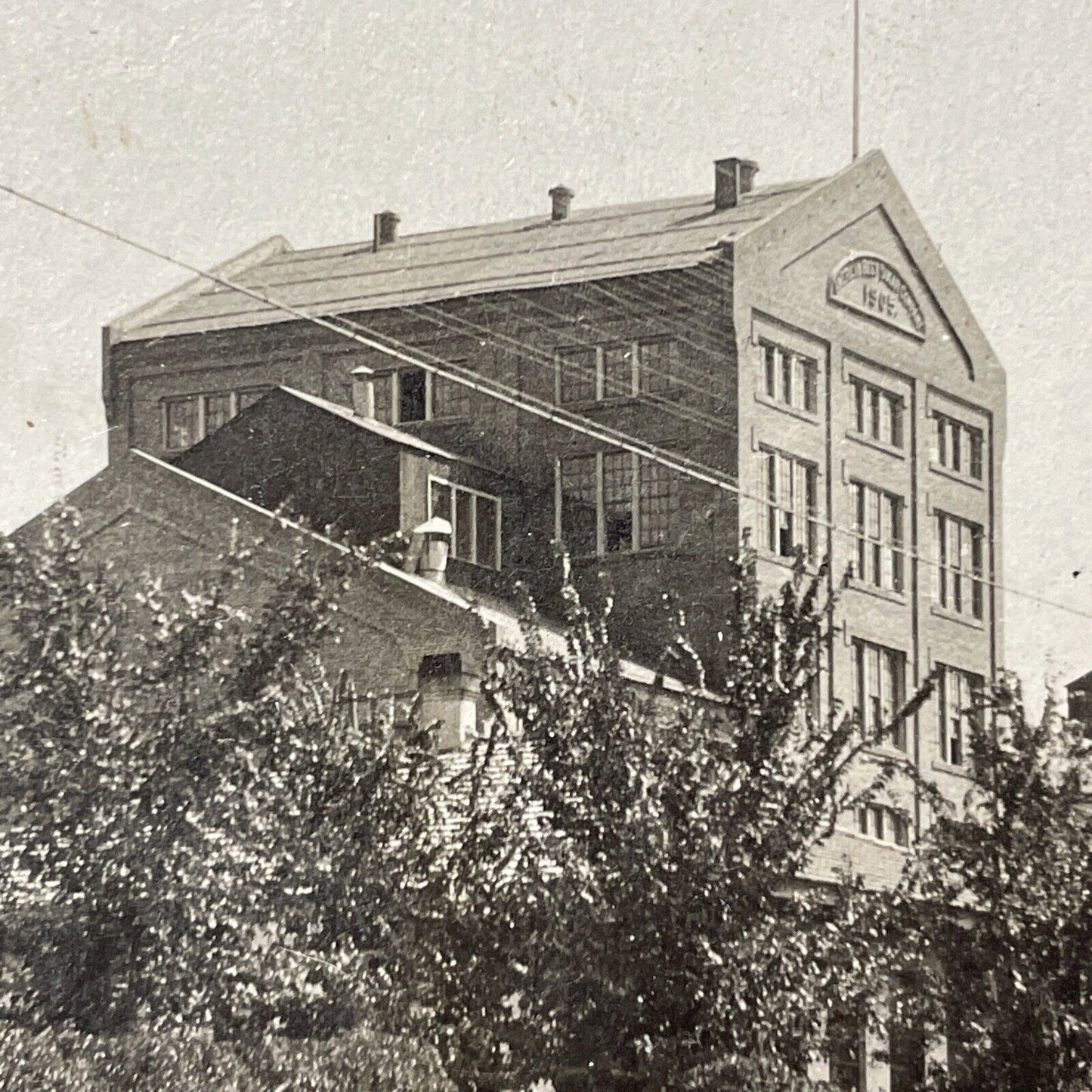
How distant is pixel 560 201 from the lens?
51219mm

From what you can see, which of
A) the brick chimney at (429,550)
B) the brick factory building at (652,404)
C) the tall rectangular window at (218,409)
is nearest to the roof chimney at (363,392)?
the brick factory building at (652,404)

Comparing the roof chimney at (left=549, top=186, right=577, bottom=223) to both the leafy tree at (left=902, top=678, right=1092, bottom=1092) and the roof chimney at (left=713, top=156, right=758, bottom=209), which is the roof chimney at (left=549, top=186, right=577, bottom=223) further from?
the leafy tree at (left=902, top=678, right=1092, bottom=1092)

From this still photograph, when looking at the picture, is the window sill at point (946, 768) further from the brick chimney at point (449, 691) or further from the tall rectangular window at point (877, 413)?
the brick chimney at point (449, 691)

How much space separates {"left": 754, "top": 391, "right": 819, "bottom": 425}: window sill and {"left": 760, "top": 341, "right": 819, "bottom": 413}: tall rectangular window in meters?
0.06

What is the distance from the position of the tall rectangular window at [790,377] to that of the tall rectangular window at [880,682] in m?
5.37

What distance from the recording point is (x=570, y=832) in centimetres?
2278

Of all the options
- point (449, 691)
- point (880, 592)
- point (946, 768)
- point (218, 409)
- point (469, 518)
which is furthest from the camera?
point (946, 768)

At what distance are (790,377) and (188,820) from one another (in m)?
29.9

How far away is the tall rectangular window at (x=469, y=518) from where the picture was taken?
4393 centimetres

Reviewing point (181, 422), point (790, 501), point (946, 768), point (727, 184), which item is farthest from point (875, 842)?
point (181, 422)

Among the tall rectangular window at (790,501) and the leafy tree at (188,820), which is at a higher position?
the tall rectangular window at (790,501)

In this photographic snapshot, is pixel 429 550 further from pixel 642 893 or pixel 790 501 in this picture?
pixel 642 893

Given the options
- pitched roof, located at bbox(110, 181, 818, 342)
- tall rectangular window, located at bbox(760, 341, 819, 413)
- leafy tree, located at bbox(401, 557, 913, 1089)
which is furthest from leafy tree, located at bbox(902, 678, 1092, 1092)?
pitched roof, located at bbox(110, 181, 818, 342)

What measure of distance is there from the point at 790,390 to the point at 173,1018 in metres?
30.5
